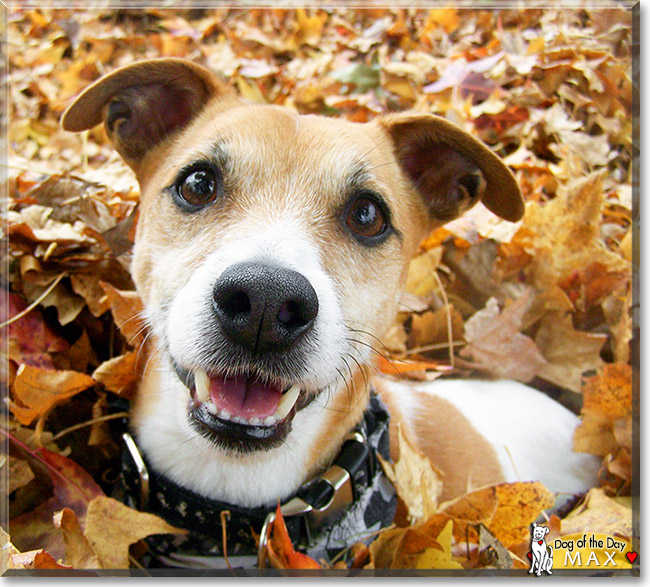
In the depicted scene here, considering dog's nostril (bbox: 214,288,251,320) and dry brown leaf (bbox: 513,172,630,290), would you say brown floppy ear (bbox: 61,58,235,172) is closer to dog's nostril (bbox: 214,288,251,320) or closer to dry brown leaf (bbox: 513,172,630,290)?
dog's nostril (bbox: 214,288,251,320)

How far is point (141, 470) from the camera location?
1.87 metres

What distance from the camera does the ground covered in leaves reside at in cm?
191

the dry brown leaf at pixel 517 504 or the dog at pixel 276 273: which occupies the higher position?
the dog at pixel 276 273

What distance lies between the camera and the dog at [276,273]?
159 cm

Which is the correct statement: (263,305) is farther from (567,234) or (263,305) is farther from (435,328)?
(567,234)

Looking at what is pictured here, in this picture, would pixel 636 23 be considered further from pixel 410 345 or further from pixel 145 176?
→ pixel 145 176

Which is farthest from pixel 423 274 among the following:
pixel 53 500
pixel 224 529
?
pixel 53 500

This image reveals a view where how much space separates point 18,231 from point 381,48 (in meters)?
3.41

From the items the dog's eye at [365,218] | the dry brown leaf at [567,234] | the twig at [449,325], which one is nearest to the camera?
the dog's eye at [365,218]

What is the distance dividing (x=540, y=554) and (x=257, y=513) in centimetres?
94

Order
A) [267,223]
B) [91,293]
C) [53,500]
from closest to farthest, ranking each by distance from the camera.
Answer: [267,223] → [53,500] → [91,293]

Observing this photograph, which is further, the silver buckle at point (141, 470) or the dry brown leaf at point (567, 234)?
the dry brown leaf at point (567, 234)

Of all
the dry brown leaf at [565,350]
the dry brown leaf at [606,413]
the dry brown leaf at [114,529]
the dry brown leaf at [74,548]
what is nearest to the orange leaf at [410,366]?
the dry brown leaf at [565,350]

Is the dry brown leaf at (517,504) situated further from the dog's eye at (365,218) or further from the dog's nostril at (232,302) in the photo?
the dog's nostril at (232,302)
